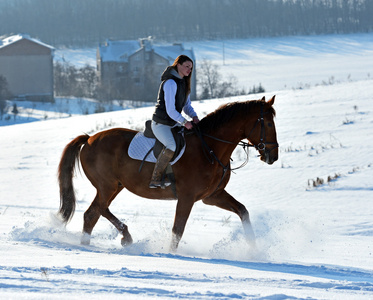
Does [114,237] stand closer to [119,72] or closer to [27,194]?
[27,194]

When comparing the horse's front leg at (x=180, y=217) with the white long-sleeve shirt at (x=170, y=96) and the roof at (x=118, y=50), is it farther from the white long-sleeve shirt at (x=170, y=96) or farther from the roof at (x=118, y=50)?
the roof at (x=118, y=50)

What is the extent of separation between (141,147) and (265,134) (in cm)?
165

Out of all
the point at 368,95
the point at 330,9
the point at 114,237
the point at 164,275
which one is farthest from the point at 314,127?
the point at 330,9

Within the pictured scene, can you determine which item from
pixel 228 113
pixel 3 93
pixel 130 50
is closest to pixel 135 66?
pixel 130 50

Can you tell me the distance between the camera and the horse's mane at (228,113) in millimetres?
7727

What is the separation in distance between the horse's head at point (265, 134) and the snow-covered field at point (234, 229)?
1204 mm

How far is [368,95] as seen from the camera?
21.8 metres

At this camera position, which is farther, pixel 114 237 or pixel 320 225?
pixel 320 225

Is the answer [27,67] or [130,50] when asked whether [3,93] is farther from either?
[130,50]

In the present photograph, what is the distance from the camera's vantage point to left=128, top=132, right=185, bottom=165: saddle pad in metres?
7.97

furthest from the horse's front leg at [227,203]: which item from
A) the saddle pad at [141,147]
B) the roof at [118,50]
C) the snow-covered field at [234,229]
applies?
the roof at [118,50]

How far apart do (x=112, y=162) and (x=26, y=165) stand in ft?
31.6

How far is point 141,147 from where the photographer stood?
808cm

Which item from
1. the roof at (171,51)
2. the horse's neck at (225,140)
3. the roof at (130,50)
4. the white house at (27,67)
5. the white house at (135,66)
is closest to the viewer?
the horse's neck at (225,140)
